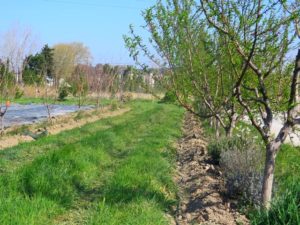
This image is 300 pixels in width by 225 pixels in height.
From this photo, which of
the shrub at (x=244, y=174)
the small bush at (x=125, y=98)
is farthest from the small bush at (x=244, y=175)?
the small bush at (x=125, y=98)

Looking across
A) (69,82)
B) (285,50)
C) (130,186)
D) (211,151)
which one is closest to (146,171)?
(130,186)

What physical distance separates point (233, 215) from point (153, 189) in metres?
1.28

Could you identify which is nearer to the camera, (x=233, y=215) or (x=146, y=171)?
(x=233, y=215)

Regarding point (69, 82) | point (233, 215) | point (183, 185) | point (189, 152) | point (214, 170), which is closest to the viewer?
point (233, 215)

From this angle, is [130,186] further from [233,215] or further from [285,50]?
[285,50]

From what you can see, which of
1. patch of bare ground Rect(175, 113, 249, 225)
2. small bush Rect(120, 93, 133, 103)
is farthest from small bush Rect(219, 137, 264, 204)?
small bush Rect(120, 93, 133, 103)

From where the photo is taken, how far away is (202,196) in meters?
6.41

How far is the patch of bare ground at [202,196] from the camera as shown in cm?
547

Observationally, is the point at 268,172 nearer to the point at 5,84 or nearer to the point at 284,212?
the point at 284,212

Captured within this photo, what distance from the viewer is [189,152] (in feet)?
36.4

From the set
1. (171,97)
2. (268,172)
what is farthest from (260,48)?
(171,97)

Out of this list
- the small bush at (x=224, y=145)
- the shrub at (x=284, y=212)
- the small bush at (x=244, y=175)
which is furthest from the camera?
the small bush at (x=224, y=145)

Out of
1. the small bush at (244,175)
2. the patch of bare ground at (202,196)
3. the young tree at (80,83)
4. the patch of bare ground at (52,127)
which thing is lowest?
the patch of bare ground at (52,127)

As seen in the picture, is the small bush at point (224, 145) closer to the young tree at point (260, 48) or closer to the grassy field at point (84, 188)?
the grassy field at point (84, 188)
